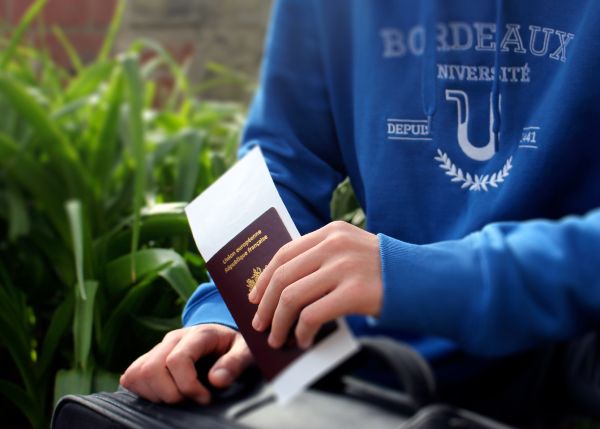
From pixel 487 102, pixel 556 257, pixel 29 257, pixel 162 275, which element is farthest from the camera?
pixel 29 257

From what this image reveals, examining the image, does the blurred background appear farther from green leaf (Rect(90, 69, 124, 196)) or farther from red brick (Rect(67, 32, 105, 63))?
red brick (Rect(67, 32, 105, 63))

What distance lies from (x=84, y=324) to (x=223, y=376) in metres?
0.31

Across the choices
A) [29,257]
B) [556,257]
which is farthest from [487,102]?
[29,257]

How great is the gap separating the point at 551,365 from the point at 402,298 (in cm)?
12

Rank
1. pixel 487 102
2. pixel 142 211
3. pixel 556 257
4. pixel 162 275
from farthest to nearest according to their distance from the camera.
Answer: pixel 142 211
pixel 162 275
pixel 487 102
pixel 556 257

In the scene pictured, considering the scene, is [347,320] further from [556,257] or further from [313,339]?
[556,257]

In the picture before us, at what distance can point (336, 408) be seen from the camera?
0.60m

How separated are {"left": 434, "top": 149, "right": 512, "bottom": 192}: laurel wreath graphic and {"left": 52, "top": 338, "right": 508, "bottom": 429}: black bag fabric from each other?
255 millimetres

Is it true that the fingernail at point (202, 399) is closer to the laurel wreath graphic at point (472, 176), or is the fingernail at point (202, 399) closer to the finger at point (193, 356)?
the finger at point (193, 356)

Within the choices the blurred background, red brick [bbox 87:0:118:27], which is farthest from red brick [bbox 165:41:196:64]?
the blurred background

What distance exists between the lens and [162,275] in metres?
0.97

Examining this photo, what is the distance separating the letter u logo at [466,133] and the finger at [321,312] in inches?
11.5

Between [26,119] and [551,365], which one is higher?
[26,119]

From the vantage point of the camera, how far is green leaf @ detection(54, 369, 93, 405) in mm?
946
